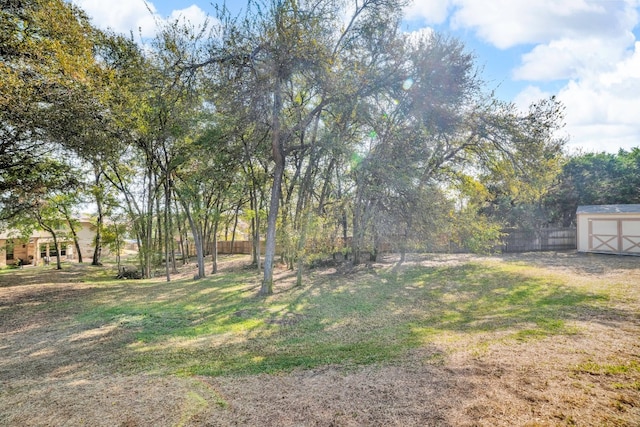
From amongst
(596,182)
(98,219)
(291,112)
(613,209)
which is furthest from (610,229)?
(98,219)

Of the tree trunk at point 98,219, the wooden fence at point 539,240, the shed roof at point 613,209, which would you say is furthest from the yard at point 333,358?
the wooden fence at point 539,240

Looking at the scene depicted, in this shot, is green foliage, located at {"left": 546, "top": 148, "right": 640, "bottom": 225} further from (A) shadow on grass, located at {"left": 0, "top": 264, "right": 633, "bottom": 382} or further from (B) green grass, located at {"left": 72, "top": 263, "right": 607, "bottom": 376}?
(A) shadow on grass, located at {"left": 0, "top": 264, "right": 633, "bottom": 382}

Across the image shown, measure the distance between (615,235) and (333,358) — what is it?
60.6 feet

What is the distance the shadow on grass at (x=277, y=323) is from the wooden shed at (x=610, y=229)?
9.86 meters

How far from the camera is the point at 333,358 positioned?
165 inches

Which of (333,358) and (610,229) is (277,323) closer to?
(333,358)

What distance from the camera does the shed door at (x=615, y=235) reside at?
15.6 m

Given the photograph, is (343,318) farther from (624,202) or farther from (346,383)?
(624,202)

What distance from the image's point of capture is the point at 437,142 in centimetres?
1094

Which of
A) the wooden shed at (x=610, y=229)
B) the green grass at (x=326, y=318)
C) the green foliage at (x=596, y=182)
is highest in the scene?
the green foliage at (x=596, y=182)

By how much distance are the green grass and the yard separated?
4 centimetres

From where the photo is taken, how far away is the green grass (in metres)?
4.38

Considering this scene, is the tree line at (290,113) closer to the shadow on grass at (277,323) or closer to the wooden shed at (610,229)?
the shadow on grass at (277,323)

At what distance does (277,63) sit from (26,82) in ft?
15.7
